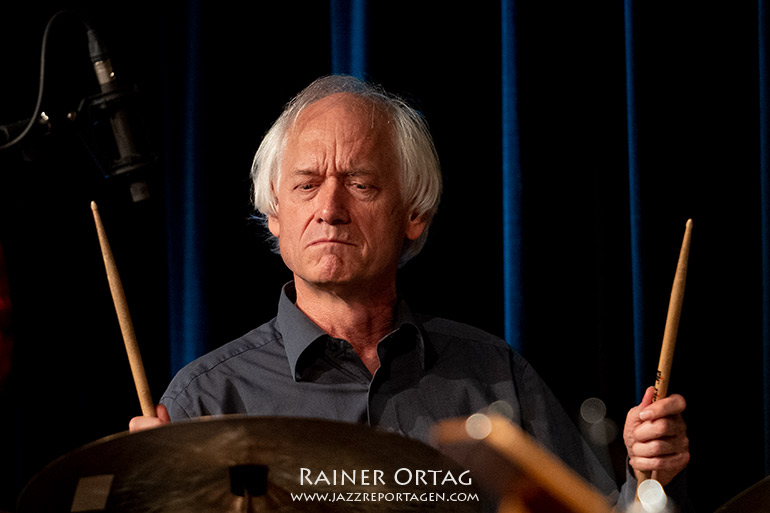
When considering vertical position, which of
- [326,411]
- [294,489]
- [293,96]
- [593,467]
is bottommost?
[593,467]

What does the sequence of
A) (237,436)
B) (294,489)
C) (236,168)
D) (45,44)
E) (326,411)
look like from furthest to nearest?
(236,168) → (326,411) → (45,44) → (294,489) → (237,436)

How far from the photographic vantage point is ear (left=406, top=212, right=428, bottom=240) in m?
1.83

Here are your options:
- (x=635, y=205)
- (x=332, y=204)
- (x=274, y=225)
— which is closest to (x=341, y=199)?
(x=332, y=204)

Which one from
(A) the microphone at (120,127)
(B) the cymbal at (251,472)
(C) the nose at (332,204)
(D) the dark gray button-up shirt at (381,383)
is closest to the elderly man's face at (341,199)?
(C) the nose at (332,204)

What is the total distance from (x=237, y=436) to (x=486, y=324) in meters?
1.22

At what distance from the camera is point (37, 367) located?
1776 mm

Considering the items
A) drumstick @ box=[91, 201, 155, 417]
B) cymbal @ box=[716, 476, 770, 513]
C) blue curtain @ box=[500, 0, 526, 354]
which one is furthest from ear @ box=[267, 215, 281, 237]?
cymbal @ box=[716, 476, 770, 513]

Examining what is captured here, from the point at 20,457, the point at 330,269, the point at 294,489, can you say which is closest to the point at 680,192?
the point at 330,269

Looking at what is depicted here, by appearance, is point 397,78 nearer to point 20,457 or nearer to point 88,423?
point 88,423

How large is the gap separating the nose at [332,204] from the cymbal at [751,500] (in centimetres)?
88

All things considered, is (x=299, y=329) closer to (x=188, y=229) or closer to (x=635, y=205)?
(x=188, y=229)

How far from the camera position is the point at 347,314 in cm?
169

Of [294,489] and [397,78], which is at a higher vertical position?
[397,78]

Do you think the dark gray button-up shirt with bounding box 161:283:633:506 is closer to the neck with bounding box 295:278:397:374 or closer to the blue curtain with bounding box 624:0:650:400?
the neck with bounding box 295:278:397:374
